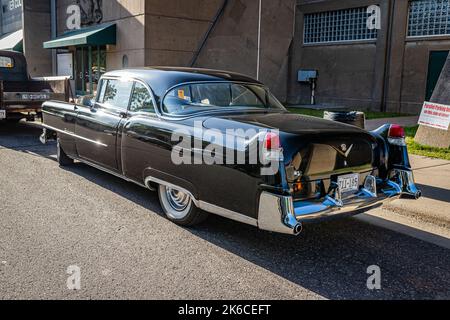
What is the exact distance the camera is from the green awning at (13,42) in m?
24.6

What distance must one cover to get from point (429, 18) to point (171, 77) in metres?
14.3

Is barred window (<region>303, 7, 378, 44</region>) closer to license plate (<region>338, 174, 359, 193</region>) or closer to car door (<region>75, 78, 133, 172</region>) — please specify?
car door (<region>75, 78, 133, 172</region>)

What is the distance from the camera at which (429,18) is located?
1673 cm

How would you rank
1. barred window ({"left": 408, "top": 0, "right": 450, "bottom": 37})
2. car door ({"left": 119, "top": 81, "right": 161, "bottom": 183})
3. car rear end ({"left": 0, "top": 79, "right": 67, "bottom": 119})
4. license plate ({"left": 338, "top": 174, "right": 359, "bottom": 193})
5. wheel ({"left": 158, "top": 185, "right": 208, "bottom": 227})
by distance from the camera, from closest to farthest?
1. license plate ({"left": 338, "top": 174, "right": 359, "bottom": 193})
2. wheel ({"left": 158, "top": 185, "right": 208, "bottom": 227})
3. car door ({"left": 119, "top": 81, "right": 161, "bottom": 183})
4. car rear end ({"left": 0, "top": 79, "right": 67, "bottom": 119})
5. barred window ({"left": 408, "top": 0, "right": 450, "bottom": 37})

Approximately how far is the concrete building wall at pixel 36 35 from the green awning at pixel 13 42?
0.70 m

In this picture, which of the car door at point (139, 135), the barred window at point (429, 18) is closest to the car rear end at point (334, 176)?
the car door at point (139, 135)

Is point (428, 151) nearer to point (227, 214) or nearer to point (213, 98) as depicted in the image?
point (213, 98)

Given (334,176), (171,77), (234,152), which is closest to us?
(234,152)

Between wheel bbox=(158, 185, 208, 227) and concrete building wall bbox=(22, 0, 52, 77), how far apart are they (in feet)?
70.2

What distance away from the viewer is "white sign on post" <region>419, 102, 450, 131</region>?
8664 millimetres

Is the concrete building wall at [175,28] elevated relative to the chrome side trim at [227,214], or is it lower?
elevated

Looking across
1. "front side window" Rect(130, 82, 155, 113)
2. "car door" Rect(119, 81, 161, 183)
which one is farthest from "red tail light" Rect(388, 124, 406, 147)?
"front side window" Rect(130, 82, 155, 113)

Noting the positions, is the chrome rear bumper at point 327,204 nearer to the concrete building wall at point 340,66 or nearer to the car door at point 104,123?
the car door at point 104,123

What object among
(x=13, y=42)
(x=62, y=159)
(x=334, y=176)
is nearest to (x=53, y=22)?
(x=13, y=42)
